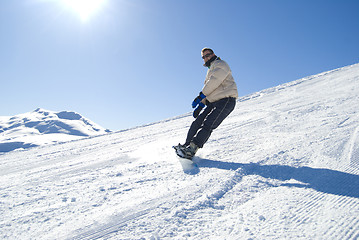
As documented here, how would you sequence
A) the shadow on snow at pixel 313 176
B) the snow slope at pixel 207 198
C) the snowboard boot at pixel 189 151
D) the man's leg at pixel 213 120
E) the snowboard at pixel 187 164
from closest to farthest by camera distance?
the snow slope at pixel 207 198
the shadow on snow at pixel 313 176
the snowboard at pixel 187 164
the snowboard boot at pixel 189 151
the man's leg at pixel 213 120

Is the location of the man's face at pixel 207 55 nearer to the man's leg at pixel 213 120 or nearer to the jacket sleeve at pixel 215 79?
the jacket sleeve at pixel 215 79

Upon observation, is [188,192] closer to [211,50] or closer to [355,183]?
[355,183]

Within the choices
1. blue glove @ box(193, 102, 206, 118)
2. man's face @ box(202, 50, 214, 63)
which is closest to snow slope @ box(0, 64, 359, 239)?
blue glove @ box(193, 102, 206, 118)

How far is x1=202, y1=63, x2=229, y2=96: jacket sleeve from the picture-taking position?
119 inches

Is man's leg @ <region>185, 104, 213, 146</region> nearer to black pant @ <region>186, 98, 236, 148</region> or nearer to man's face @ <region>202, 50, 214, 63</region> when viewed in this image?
black pant @ <region>186, 98, 236, 148</region>

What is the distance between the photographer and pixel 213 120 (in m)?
2.95

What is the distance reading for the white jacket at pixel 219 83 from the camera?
3025 millimetres

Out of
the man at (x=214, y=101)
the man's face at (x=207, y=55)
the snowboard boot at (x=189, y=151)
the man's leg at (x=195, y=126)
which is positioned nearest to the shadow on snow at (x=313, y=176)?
the snowboard boot at (x=189, y=151)

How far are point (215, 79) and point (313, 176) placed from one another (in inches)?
70.0

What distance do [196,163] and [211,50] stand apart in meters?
1.91

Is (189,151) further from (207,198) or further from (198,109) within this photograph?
(207,198)

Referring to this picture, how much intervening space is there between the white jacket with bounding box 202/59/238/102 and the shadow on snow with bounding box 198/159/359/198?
1199 millimetres

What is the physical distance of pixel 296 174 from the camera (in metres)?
1.85

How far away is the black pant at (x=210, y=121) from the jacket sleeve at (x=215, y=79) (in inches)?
9.1
